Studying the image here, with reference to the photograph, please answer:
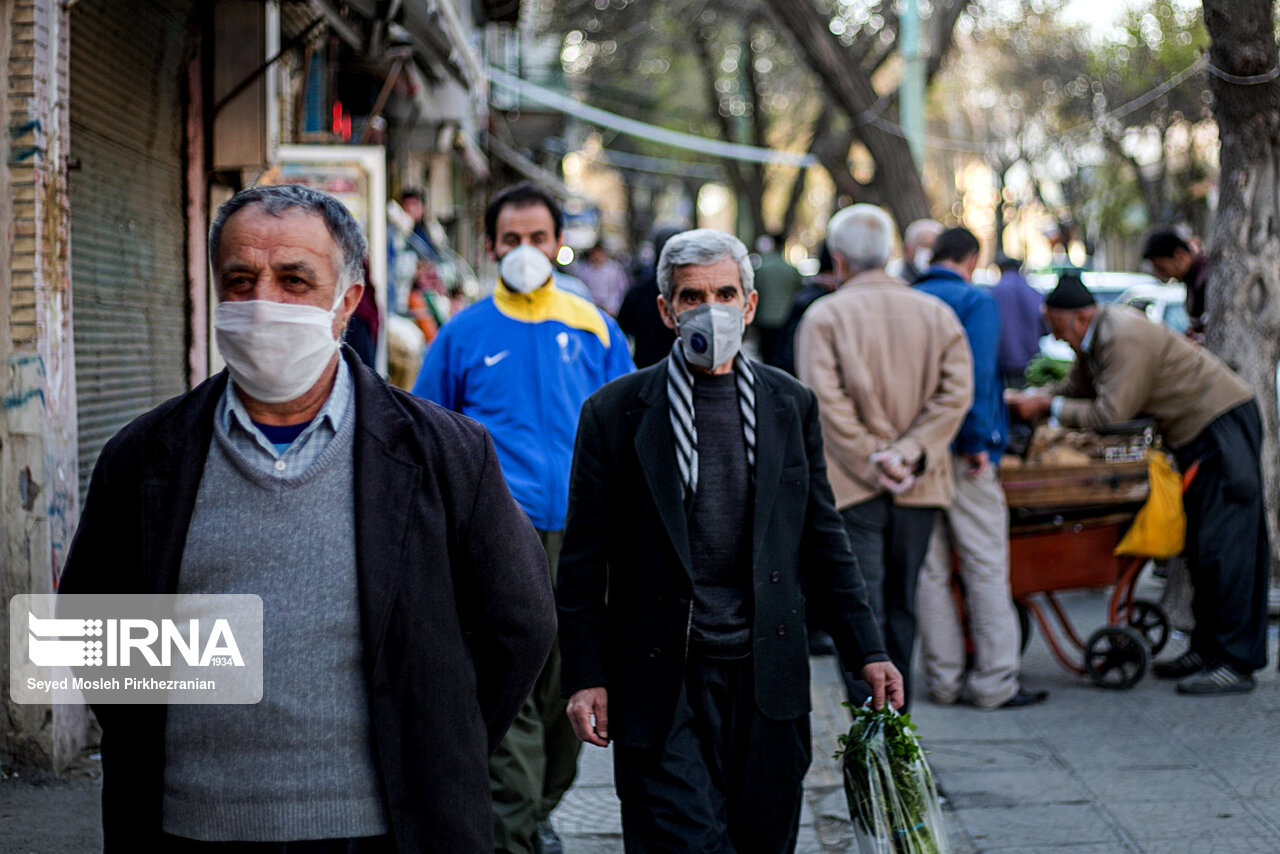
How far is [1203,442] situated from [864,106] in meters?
6.84

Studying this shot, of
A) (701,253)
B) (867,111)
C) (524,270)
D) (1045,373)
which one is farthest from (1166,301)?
(701,253)

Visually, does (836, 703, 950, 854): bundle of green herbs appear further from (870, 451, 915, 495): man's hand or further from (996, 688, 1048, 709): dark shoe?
(996, 688, 1048, 709): dark shoe

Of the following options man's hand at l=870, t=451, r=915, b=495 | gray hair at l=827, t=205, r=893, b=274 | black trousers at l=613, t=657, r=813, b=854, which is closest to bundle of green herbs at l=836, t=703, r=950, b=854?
black trousers at l=613, t=657, r=813, b=854

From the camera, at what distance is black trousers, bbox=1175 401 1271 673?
6.75m

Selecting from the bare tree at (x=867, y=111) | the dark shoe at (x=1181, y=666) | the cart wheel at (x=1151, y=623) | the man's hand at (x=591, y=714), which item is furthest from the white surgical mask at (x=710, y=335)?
the bare tree at (x=867, y=111)

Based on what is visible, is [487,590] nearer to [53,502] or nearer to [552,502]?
→ [552,502]

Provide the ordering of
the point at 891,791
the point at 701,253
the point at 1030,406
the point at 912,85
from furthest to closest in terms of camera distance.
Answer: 1. the point at 912,85
2. the point at 1030,406
3. the point at 701,253
4. the point at 891,791

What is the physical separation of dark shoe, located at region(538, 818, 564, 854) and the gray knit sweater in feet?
7.76

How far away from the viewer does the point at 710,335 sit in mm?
3619

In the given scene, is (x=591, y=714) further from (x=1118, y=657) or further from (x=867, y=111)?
(x=867, y=111)

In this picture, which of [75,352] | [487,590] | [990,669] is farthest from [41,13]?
[990,669]

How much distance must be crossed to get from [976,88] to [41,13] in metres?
35.7

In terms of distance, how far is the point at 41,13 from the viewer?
5.14m

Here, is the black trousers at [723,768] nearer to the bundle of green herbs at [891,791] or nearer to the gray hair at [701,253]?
the bundle of green herbs at [891,791]
